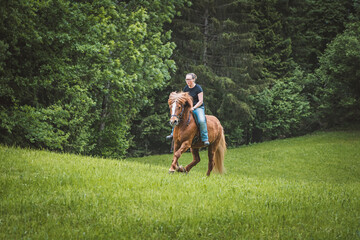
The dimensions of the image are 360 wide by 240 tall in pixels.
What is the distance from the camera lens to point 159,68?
2039cm

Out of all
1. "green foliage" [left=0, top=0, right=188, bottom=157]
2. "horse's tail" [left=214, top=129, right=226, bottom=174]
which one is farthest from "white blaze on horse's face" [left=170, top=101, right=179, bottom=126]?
"green foliage" [left=0, top=0, right=188, bottom=157]

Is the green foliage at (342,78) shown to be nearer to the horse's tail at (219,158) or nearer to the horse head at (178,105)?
the horse's tail at (219,158)

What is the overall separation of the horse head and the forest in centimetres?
A: 721

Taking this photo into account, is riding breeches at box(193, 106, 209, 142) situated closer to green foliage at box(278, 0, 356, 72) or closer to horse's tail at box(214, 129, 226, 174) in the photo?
horse's tail at box(214, 129, 226, 174)

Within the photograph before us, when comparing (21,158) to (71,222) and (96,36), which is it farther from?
(96,36)

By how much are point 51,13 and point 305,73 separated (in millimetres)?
33450

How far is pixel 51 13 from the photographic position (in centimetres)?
1393

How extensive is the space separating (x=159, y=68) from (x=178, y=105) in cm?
1217

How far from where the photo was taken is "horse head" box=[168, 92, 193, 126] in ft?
27.7

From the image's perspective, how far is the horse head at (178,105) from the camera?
843cm

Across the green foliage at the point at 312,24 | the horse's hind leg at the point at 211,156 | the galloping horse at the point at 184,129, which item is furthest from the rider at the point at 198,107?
the green foliage at the point at 312,24

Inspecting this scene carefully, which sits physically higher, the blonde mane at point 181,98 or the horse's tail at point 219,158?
the blonde mane at point 181,98

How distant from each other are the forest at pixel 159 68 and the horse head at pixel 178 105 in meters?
7.21

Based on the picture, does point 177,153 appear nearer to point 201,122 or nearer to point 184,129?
point 184,129
